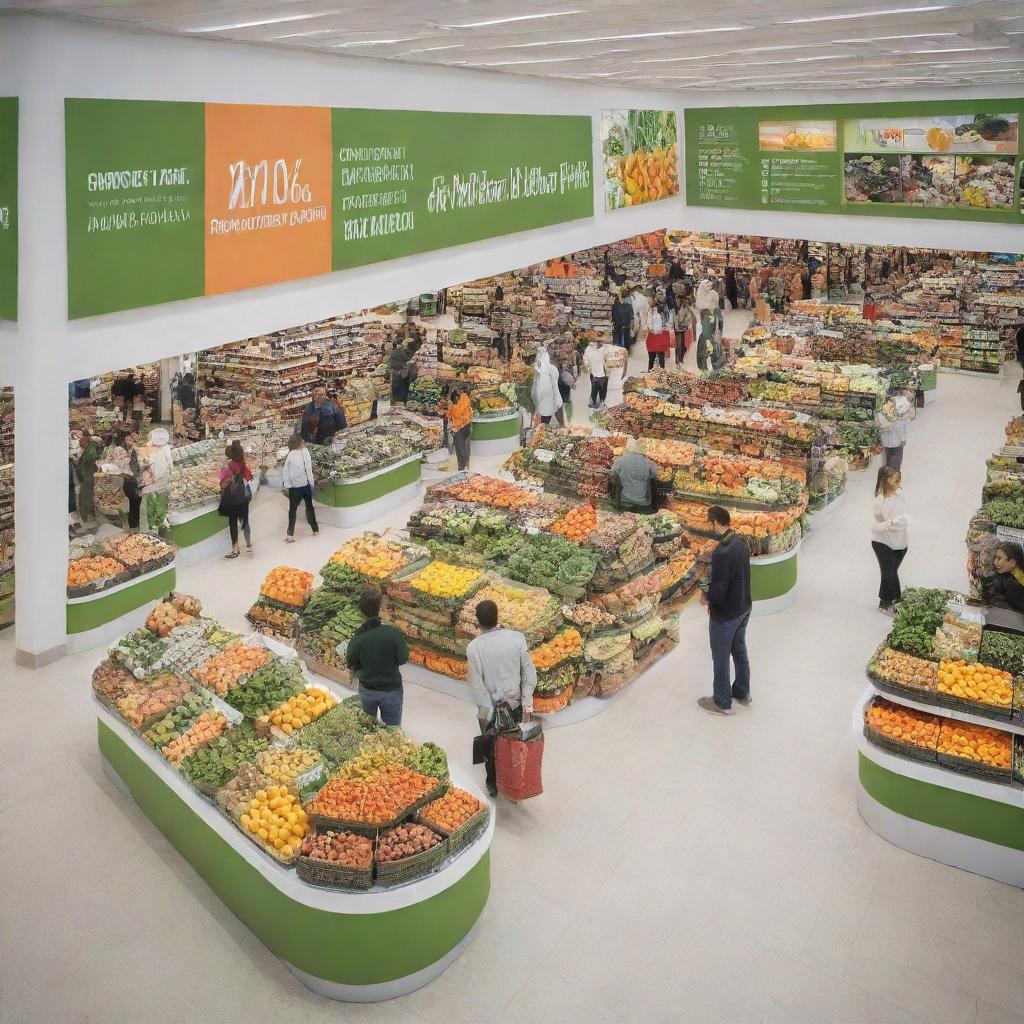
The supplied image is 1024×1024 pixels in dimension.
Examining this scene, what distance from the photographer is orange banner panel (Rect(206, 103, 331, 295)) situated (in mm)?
8102

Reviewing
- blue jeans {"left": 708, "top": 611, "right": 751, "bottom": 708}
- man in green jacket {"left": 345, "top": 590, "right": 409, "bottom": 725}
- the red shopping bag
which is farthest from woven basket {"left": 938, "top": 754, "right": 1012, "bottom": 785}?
man in green jacket {"left": 345, "top": 590, "right": 409, "bottom": 725}

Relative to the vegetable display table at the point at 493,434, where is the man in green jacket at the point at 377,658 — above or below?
below

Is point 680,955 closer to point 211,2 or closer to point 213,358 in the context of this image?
point 211,2

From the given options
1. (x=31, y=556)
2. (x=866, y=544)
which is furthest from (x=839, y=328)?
(x=31, y=556)

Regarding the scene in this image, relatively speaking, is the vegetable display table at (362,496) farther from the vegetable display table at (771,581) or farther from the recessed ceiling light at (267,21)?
the recessed ceiling light at (267,21)

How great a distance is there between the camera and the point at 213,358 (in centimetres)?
1599

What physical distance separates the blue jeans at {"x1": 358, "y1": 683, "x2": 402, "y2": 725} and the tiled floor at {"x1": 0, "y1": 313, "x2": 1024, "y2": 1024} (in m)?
0.80

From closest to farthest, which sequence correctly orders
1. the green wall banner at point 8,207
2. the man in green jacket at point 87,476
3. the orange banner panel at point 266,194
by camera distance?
the green wall banner at point 8,207 → the orange banner panel at point 266,194 → the man in green jacket at point 87,476

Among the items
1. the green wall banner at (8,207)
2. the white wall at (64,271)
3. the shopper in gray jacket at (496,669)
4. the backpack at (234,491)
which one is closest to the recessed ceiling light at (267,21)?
the white wall at (64,271)

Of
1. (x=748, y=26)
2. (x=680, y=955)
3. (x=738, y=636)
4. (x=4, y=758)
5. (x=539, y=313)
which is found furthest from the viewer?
(x=539, y=313)

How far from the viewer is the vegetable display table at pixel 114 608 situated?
8.56 metres

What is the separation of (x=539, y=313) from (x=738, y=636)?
12.4 m

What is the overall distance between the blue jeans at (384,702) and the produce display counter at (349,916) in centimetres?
113

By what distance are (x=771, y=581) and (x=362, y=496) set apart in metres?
4.84
